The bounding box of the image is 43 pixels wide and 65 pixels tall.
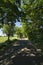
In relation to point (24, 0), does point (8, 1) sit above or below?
below

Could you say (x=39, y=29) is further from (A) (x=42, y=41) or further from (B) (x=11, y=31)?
(B) (x=11, y=31)

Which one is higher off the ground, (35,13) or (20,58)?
Result: (35,13)

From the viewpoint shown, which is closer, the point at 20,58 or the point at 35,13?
the point at 20,58

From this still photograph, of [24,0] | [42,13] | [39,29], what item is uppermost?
[24,0]

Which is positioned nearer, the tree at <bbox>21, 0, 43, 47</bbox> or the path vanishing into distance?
the path vanishing into distance

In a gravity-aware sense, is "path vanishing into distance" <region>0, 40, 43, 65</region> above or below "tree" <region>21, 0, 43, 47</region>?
below

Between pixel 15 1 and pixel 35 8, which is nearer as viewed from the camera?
pixel 15 1

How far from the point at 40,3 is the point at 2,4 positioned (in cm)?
961

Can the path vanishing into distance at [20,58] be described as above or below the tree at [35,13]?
below

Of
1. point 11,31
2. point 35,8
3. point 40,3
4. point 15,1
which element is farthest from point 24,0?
point 11,31

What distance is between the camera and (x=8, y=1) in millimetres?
16656

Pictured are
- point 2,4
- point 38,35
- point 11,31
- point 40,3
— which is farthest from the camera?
point 11,31

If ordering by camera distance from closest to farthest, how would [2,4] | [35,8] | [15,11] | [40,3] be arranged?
[2,4] < [15,11] < [40,3] < [35,8]

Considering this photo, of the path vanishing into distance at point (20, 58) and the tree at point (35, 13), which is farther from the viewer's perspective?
the tree at point (35, 13)
